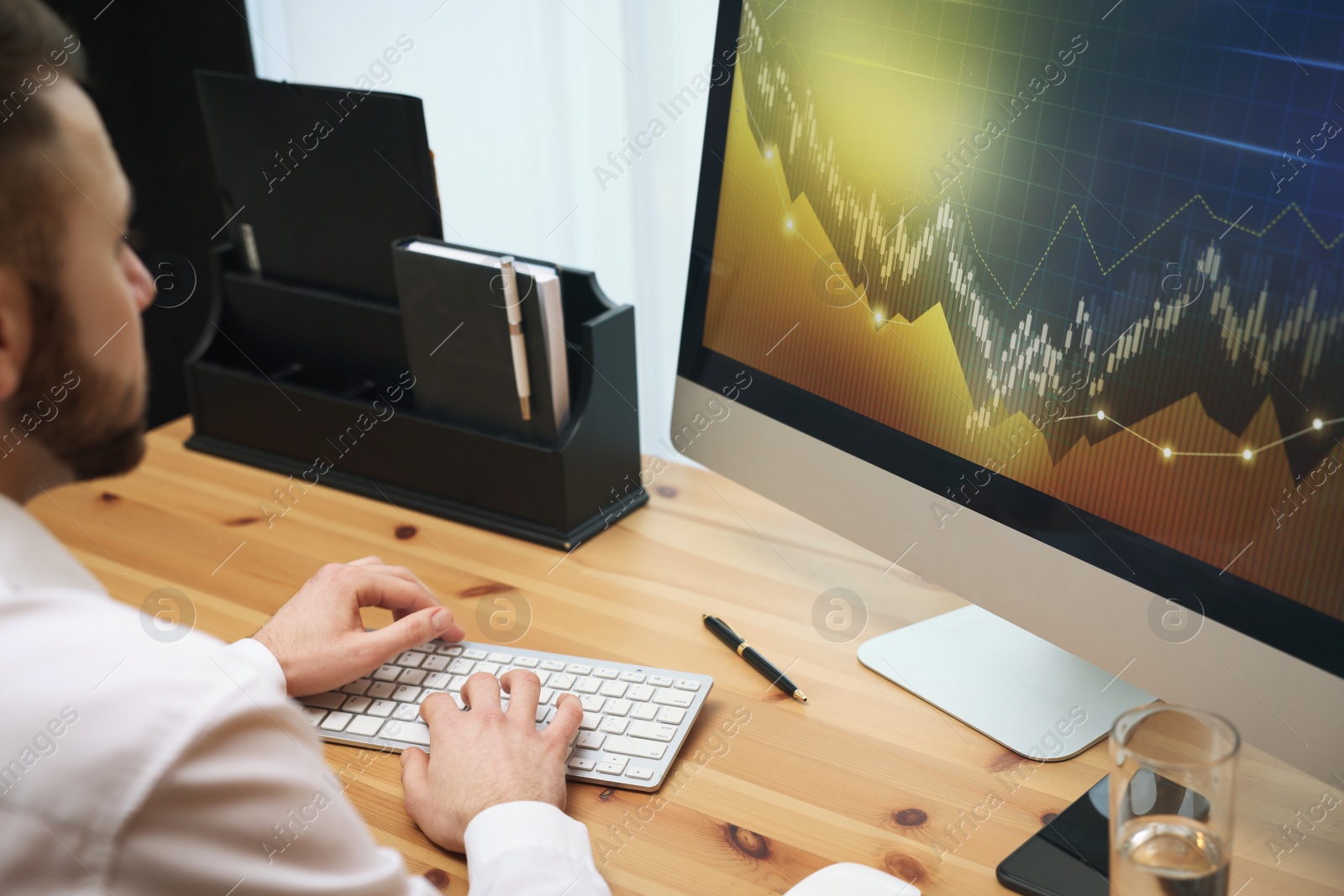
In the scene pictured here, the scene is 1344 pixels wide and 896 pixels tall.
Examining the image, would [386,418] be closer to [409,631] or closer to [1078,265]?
[409,631]

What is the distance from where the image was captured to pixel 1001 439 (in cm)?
75

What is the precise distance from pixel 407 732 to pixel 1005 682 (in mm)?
486

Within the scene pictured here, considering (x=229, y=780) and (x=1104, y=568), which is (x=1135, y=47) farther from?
(x=229, y=780)

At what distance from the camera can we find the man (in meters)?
0.47

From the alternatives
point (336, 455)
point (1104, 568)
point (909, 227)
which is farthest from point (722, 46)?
point (336, 455)

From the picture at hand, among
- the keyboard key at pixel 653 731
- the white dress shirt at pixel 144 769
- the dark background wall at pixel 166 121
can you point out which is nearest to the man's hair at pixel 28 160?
the white dress shirt at pixel 144 769

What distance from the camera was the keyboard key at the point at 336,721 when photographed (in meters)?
0.83

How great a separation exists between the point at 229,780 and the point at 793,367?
57cm

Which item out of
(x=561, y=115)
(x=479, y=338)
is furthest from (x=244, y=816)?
(x=561, y=115)

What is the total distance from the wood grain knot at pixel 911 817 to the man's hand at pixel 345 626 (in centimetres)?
40

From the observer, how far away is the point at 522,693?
0.80 meters

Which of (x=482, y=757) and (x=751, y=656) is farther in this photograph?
(x=751, y=656)

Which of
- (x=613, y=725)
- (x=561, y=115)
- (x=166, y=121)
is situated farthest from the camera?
(x=166, y=121)

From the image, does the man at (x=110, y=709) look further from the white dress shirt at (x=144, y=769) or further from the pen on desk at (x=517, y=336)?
the pen on desk at (x=517, y=336)
